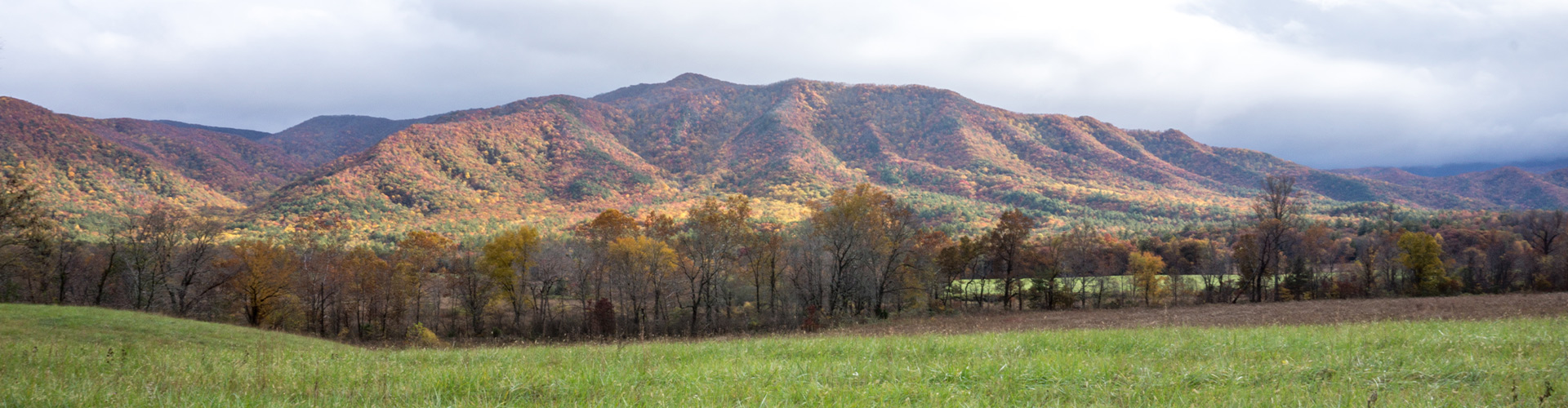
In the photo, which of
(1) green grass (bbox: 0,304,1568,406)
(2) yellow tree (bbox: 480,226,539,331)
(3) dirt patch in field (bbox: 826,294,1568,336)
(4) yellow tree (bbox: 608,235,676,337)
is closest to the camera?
(1) green grass (bbox: 0,304,1568,406)

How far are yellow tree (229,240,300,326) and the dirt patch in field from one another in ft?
133

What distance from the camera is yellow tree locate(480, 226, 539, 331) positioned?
139 ft

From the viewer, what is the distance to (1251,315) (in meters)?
27.3

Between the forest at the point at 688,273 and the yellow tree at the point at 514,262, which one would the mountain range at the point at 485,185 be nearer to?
the forest at the point at 688,273

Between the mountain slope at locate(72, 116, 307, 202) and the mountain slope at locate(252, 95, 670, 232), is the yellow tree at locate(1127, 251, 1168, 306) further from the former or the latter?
the mountain slope at locate(72, 116, 307, 202)

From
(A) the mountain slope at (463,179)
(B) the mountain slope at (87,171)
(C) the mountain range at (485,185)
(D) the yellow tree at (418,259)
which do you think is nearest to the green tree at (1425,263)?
(D) the yellow tree at (418,259)

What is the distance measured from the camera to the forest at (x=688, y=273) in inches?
1507

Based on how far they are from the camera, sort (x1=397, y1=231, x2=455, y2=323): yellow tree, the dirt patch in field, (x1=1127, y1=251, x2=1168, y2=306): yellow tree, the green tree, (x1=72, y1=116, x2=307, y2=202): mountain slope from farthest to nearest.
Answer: (x1=72, y1=116, x2=307, y2=202): mountain slope
(x1=1127, y1=251, x2=1168, y2=306): yellow tree
(x1=397, y1=231, x2=455, y2=323): yellow tree
the green tree
the dirt patch in field

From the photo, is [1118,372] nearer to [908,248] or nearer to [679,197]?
[908,248]

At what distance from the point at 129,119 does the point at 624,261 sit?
10415 inches

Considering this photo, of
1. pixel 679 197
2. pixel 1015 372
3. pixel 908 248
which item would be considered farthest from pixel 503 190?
pixel 1015 372

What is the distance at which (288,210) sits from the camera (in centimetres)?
10569

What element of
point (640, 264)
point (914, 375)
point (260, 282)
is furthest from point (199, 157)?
point (914, 375)

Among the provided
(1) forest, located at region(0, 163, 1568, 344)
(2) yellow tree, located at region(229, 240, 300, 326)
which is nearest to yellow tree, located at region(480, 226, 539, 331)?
(1) forest, located at region(0, 163, 1568, 344)
